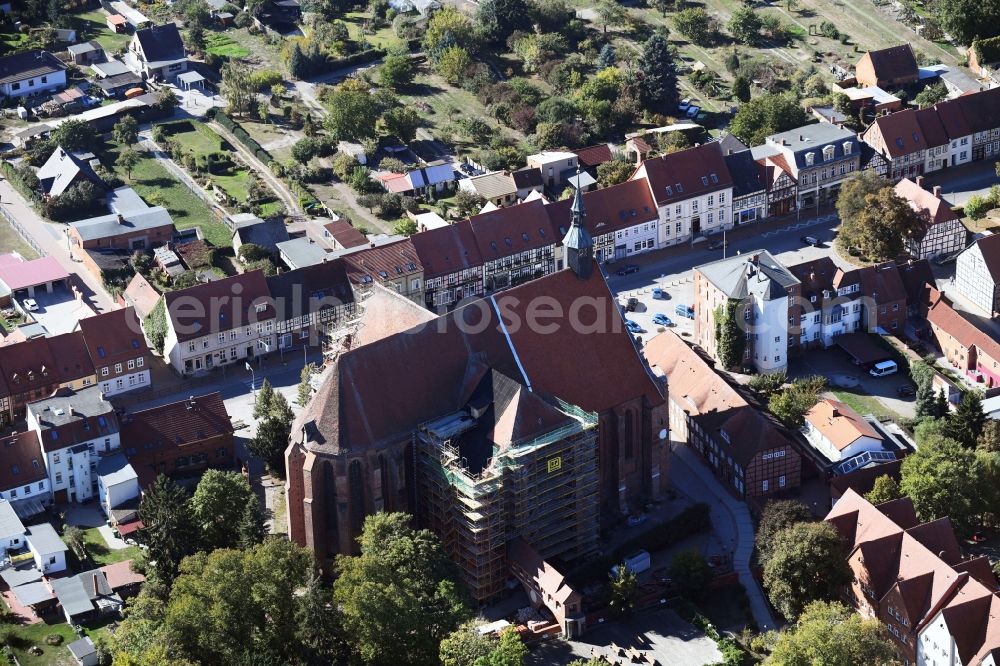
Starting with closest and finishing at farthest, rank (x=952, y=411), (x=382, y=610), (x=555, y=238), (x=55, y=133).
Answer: (x=382, y=610)
(x=952, y=411)
(x=555, y=238)
(x=55, y=133)

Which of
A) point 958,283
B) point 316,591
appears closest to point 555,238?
point 958,283

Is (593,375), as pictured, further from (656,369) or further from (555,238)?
(555,238)

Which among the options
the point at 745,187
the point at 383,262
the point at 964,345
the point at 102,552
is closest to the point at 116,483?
the point at 102,552

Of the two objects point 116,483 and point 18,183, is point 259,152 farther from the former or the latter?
point 116,483

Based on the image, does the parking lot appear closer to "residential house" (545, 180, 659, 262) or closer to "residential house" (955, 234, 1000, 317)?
"residential house" (545, 180, 659, 262)

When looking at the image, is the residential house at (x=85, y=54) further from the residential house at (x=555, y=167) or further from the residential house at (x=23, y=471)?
the residential house at (x=23, y=471)

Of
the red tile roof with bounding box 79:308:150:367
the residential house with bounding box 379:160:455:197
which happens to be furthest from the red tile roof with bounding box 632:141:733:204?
the red tile roof with bounding box 79:308:150:367

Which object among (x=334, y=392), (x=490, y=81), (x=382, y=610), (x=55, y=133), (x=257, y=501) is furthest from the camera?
(x=490, y=81)

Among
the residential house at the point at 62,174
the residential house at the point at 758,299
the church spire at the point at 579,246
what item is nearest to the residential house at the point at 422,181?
the residential house at the point at 62,174
